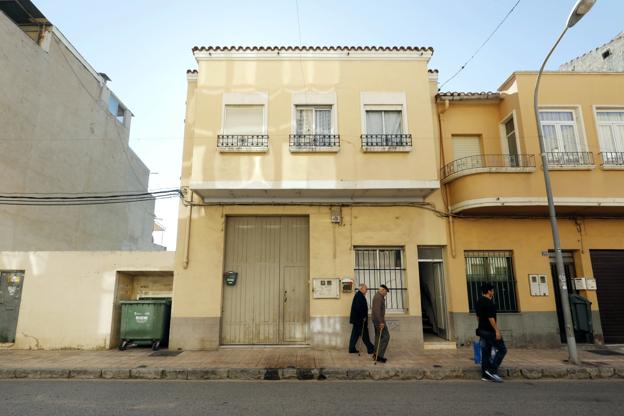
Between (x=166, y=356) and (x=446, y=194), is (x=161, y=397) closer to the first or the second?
(x=166, y=356)

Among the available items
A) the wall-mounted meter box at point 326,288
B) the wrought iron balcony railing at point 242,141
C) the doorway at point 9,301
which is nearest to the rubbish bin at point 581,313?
the wall-mounted meter box at point 326,288

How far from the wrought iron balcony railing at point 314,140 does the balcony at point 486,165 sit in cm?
343

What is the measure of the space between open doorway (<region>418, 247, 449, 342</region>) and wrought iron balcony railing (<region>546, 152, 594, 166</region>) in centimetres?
404

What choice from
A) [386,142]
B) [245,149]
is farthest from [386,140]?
[245,149]

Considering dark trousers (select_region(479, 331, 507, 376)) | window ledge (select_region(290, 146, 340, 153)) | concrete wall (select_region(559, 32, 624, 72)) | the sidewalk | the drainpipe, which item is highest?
concrete wall (select_region(559, 32, 624, 72))

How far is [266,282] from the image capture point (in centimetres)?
1013

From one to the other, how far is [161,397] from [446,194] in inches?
344

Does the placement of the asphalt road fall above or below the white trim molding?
below

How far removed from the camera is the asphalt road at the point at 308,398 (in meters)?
5.16

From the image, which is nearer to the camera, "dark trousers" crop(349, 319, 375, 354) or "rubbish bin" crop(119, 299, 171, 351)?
"dark trousers" crop(349, 319, 375, 354)

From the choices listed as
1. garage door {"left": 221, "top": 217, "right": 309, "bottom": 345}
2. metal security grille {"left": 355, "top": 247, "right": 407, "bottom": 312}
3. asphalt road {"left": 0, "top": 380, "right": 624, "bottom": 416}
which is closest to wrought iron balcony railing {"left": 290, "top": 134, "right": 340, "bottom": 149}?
garage door {"left": 221, "top": 217, "right": 309, "bottom": 345}

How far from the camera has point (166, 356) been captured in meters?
8.64

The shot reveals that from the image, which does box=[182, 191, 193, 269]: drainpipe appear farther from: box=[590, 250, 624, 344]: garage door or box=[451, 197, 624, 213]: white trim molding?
box=[590, 250, 624, 344]: garage door

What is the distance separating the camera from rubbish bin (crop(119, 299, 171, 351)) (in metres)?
9.49
